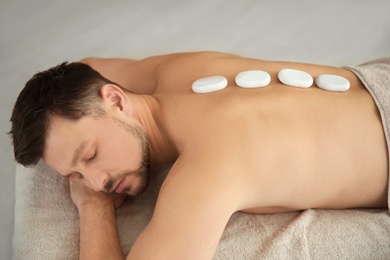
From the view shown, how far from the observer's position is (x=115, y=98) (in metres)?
1.11

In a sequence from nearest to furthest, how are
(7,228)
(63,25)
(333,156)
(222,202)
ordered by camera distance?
(222,202) → (333,156) → (7,228) → (63,25)

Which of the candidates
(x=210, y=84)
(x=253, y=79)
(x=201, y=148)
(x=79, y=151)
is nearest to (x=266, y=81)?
(x=253, y=79)

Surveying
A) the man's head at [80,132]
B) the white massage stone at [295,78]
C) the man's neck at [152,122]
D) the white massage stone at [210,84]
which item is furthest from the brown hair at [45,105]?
the white massage stone at [295,78]

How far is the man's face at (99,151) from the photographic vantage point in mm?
1016

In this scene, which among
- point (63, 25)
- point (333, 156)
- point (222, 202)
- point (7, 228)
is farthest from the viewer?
point (63, 25)

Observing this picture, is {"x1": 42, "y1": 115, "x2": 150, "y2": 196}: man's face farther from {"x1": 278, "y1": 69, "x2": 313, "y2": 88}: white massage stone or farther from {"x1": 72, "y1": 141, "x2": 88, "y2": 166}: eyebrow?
{"x1": 278, "y1": 69, "x2": 313, "y2": 88}: white massage stone

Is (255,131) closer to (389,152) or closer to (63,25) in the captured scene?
(389,152)

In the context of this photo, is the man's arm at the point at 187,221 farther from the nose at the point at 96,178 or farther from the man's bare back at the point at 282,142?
the nose at the point at 96,178

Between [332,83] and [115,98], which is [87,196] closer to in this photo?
[115,98]

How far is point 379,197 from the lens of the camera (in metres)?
1.12

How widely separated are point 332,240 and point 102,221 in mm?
563

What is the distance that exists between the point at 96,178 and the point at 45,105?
208 millimetres

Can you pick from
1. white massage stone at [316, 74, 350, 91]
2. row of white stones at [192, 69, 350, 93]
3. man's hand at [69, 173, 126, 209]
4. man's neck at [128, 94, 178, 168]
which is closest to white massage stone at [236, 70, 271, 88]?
row of white stones at [192, 69, 350, 93]

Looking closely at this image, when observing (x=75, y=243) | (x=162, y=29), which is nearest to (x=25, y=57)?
(x=162, y=29)
